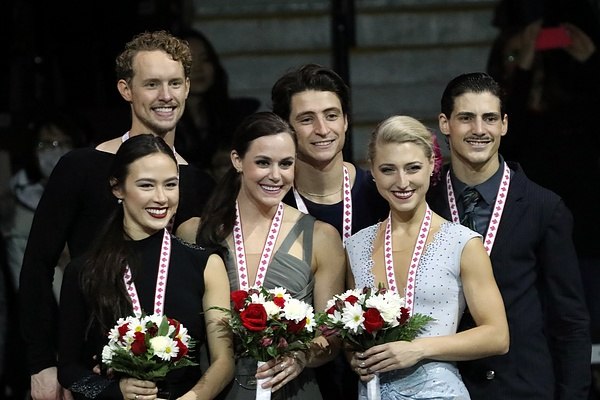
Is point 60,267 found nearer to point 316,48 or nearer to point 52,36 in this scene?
point 52,36

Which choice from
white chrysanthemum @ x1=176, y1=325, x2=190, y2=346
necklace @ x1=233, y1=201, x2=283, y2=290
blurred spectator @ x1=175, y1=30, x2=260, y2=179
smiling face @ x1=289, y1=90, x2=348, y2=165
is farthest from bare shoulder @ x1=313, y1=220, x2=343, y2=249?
blurred spectator @ x1=175, y1=30, x2=260, y2=179

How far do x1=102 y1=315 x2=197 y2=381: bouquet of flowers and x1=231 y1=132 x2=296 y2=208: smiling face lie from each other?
0.67 m

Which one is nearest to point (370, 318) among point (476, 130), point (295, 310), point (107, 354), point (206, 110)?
point (295, 310)

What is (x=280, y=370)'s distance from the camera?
4.30m

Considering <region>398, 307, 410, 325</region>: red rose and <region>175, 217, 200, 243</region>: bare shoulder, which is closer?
<region>398, 307, 410, 325</region>: red rose

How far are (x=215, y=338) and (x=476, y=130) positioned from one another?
123 cm

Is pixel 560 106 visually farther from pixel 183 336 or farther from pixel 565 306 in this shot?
pixel 183 336

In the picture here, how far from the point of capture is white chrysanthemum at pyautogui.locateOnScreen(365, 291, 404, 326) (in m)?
4.15

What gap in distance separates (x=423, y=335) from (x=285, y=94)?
3.89 feet

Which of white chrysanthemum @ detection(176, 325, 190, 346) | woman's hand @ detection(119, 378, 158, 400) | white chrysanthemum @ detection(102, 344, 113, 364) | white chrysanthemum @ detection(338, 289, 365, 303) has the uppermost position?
white chrysanthemum @ detection(338, 289, 365, 303)

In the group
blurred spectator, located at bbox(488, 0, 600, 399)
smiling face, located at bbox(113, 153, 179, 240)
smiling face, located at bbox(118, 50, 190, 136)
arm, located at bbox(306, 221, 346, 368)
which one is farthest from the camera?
blurred spectator, located at bbox(488, 0, 600, 399)

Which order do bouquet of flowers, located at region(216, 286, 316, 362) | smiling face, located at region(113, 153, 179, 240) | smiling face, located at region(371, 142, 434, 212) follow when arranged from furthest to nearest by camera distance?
smiling face, located at region(371, 142, 434, 212)
smiling face, located at region(113, 153, 179, 240)
bouquet of flowers, located at region(216, 286, 316, 362)

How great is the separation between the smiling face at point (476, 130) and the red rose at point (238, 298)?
1.04 metres

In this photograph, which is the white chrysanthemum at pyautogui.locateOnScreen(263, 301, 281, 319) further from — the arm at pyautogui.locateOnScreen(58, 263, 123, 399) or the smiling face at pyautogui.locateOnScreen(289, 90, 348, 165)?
the smiling face at pyautogui.locateOnScreen(289, 90, 348, 165)
